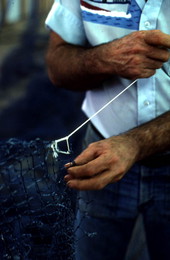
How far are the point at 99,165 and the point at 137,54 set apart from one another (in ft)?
1.21

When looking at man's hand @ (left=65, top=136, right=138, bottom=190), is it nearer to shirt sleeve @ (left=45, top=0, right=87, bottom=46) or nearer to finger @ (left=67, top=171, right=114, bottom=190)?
finger @ (left=67, top=171, right=114, bottom=190)

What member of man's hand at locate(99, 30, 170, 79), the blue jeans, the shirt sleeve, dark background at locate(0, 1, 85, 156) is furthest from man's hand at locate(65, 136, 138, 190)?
dark background at locate(0, 1, 85, 156)

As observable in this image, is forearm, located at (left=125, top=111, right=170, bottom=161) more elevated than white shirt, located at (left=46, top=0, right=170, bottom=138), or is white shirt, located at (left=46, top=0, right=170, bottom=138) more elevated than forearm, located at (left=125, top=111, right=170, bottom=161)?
white shirt, located at (left=46, top=0, right=170, bottom=138)

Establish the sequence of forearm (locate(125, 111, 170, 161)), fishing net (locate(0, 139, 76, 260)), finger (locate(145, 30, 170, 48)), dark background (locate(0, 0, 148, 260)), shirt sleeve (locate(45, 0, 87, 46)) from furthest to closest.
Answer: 1. dark background (locate(0, 0, 148, 260))
2. shirt sleeve (locate(45, 0, 87, 46))
3. forearm (locate(125, 111, 170, 161))
4. finger (locate(145, 30, 170, 48))
5. fishing net (locate(0, 139, 76, 260))

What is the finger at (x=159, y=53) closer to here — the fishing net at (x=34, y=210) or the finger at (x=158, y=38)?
the finger at (x=158, y=38)

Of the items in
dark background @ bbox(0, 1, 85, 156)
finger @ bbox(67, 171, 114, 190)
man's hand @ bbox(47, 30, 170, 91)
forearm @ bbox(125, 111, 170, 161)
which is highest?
man's hand @ bbox(47, 30, 170, 91)

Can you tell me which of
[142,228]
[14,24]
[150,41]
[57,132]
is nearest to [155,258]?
[142,228]

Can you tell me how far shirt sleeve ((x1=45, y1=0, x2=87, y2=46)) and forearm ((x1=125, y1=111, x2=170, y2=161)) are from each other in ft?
1.46

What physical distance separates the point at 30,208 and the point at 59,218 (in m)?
0.08

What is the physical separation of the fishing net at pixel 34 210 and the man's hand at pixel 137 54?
13.5 inches

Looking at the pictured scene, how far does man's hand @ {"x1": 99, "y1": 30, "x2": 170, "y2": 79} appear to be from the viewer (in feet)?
4.11

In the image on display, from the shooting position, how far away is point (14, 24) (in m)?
3.98

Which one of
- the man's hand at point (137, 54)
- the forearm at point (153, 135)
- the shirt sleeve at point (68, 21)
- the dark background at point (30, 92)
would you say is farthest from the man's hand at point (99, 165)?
the dark background at point (30, 92)

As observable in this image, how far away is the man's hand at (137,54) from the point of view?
4.11 ft
